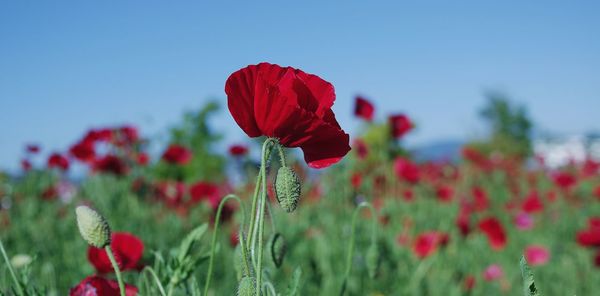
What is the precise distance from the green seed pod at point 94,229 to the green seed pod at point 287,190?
0.74ft

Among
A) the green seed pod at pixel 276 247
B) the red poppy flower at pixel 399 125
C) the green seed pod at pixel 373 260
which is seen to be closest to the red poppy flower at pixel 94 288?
the green seed pod at pixel 276 247

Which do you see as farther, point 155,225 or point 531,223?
point 531,223

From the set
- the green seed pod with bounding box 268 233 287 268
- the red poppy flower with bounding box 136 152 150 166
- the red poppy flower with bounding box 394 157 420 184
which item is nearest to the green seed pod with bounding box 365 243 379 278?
the green seed pod with bounding box 268 233 287 268

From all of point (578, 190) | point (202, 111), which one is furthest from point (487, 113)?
point (578, 190)

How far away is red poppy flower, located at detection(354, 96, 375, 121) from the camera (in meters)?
3.26

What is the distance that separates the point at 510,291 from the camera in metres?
3.04

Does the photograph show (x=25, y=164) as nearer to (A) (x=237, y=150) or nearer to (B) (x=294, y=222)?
(A) (x=237, y=150)

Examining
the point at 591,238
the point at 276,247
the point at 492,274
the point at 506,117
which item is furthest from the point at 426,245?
the point at 506,117

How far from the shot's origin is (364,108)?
3.28 m

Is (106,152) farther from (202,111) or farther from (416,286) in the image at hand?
(202,111)

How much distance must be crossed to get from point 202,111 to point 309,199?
6.77 meters

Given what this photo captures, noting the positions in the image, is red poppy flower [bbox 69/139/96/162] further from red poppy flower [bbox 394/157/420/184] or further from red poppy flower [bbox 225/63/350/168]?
red poppy flower [bbox 225/63/350/168]

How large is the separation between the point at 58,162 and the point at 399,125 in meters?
2.08

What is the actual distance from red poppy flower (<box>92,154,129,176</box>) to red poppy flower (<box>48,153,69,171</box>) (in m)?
0.26
